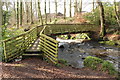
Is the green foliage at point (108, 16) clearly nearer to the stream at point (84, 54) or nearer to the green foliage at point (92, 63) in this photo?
the stream at point (84, 54)

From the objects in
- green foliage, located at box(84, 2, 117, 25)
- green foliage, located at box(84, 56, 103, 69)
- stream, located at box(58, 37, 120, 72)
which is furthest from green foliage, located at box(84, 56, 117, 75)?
green foliage, located at box(84, 2, 117, 25)

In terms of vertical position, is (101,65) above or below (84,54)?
above

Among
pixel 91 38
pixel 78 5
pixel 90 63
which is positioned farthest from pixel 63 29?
pixel 78 5

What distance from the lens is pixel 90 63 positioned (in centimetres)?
796

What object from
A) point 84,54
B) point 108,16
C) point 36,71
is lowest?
point 84,54

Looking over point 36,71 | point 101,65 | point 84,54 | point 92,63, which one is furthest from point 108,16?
point 36,71

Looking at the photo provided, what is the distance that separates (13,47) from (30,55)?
1.05 metres

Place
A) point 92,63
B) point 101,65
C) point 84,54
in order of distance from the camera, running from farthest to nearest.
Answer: point 84,54
point 92,63
point 101,65

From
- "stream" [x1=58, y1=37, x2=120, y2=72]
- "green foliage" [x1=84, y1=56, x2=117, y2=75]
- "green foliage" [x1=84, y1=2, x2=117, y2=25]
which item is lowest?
"stream" [x1=58, y1=37, x2=120, y2=72]

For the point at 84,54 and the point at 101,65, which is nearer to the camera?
the point at 101,65

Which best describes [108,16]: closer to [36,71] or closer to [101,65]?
[101,65]

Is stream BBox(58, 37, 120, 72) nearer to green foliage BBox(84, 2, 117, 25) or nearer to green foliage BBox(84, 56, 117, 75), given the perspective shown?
green foliage BBox(84, 56, 117, 75)

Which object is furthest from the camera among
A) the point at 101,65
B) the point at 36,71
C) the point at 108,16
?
the point at 108,16

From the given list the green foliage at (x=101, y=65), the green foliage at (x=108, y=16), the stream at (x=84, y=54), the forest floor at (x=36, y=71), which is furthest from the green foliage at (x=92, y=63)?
the green foliage at (x=108, y=16)
